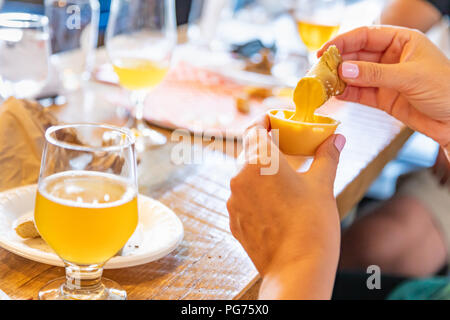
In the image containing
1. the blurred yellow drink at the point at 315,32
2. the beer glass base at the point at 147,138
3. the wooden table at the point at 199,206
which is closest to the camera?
the wooden table at the point at 199,206

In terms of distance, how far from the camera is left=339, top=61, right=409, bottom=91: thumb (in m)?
0.89

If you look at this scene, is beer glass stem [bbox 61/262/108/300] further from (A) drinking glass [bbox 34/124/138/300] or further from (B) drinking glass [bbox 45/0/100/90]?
(B) drinking glass [bbox 45/0/100/90]

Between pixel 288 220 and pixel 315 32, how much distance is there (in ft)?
3.73

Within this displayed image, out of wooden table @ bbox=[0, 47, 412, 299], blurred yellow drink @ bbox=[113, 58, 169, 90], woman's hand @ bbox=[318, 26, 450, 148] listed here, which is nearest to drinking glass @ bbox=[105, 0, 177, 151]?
blurred yellow drink @ bbox=[113, 58, 169, 90]

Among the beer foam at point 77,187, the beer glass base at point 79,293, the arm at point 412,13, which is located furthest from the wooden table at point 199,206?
the arm at point 412,13

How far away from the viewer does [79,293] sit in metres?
0.65

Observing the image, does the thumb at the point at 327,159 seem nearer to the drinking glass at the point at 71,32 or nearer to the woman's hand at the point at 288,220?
the woman's hand at the point at 288,220

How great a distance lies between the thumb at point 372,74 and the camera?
0.89 metres

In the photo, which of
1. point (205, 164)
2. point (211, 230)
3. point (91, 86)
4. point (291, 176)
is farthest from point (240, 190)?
point (91, 86)

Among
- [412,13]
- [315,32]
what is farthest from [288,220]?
[412,13]

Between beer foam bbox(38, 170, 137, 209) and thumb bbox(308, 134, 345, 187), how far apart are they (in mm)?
252

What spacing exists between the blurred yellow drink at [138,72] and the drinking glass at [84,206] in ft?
1.98

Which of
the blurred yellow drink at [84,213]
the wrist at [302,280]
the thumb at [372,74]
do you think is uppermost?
the thumb at [372,74]

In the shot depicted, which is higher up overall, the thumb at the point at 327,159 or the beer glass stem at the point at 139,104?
the thumb at the point at 327,159
